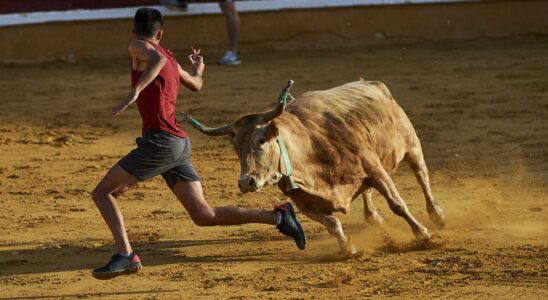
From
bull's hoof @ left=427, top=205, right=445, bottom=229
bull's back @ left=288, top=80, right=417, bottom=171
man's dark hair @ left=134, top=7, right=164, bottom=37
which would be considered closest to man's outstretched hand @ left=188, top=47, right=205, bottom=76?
man's dark hair @ left=134, top=7, right=164, bottom=37

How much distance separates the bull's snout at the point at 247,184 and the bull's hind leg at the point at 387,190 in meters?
0.90

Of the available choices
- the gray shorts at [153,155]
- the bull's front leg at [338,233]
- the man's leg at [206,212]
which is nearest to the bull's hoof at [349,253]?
the bull's front leg at [338,233]

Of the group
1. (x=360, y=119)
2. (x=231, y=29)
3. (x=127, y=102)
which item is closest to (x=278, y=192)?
(x=360, y=119)

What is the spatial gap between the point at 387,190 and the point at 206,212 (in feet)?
3.68

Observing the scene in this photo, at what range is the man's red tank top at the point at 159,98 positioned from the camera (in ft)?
19.0

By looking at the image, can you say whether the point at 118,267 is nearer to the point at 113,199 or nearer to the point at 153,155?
the point at 113,199

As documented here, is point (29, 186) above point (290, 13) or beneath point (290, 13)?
beneath

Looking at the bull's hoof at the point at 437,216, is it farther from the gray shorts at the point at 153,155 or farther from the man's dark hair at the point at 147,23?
the man's dark hair at the point at 147,23

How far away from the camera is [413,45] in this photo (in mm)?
14031

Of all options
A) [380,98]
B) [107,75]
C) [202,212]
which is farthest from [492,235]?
[107,75]

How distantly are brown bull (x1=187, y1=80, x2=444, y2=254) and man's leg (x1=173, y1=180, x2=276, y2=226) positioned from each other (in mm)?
217

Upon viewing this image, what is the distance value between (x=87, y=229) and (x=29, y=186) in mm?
1427

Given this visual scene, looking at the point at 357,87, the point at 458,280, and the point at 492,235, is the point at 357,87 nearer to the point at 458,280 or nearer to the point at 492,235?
the point at 492,235

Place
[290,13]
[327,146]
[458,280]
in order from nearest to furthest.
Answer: [458,280] → [327,146] → [290,13]
